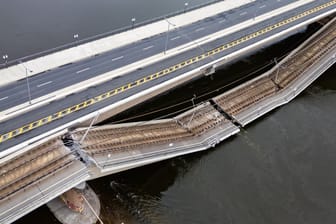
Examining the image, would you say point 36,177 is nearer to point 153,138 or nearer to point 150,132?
point 153,138

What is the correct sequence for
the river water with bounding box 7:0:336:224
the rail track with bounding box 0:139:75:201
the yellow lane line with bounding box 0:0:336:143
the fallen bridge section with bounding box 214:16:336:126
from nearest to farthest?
1. the rail track with bounding box 0:139:75:201
2. the yellow lane line with bounding box 0:0:336:143
3. the river water with bounding box 7:0:336:224
4. the fallen bridge section with bounding box 214:16:336:126

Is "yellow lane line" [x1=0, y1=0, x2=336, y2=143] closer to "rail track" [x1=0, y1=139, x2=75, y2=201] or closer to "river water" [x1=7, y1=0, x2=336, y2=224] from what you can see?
"rail track" [x1=0, y1=139, x2=75, y2=201]

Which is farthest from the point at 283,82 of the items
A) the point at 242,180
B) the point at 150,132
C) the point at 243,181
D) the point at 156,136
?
the point at 150,132

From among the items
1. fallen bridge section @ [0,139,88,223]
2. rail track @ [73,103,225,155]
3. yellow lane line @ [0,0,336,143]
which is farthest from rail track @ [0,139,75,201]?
rail track @ [73,103,225,155]

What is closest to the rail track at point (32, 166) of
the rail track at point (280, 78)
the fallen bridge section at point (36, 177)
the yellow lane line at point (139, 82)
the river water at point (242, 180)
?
the fallen bridge section at point (36, 177)

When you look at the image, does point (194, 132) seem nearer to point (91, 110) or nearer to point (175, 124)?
point (175, 124)

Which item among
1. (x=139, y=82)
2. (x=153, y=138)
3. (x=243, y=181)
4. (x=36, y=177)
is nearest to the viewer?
(x=36, y=177)

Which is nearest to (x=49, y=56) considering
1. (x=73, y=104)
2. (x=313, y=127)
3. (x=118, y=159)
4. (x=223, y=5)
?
(x=73, y=104)
